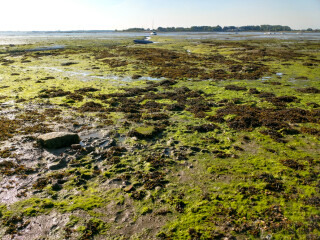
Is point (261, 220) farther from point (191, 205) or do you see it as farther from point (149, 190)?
point (149, 190)

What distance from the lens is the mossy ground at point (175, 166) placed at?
655 centimetres

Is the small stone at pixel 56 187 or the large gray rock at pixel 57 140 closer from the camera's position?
the small stone at pixel 56 187

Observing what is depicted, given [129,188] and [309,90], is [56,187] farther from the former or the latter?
[309,90]

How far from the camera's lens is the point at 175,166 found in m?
9.35

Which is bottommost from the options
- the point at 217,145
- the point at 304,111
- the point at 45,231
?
the point at 45,231

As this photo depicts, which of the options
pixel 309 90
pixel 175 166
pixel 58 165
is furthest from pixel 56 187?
pixel 309 90

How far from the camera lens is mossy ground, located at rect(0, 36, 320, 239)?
6.55m

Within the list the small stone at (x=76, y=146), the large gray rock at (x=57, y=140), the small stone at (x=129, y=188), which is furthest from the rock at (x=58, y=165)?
the small stone at (x=129, y=188)

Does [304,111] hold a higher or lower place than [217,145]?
higher

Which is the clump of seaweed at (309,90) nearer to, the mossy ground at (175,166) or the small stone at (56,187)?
the mossy ground at (175,166)

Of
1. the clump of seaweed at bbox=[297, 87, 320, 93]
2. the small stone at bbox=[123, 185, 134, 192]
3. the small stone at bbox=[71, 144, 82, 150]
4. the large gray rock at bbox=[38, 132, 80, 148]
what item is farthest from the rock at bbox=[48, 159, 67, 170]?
the clump of seaweed at bbox=[297, 87, 320, 93]

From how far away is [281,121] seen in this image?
13383 mm

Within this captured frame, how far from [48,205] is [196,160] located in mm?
5934

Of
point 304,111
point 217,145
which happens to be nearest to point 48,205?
point 217,145
